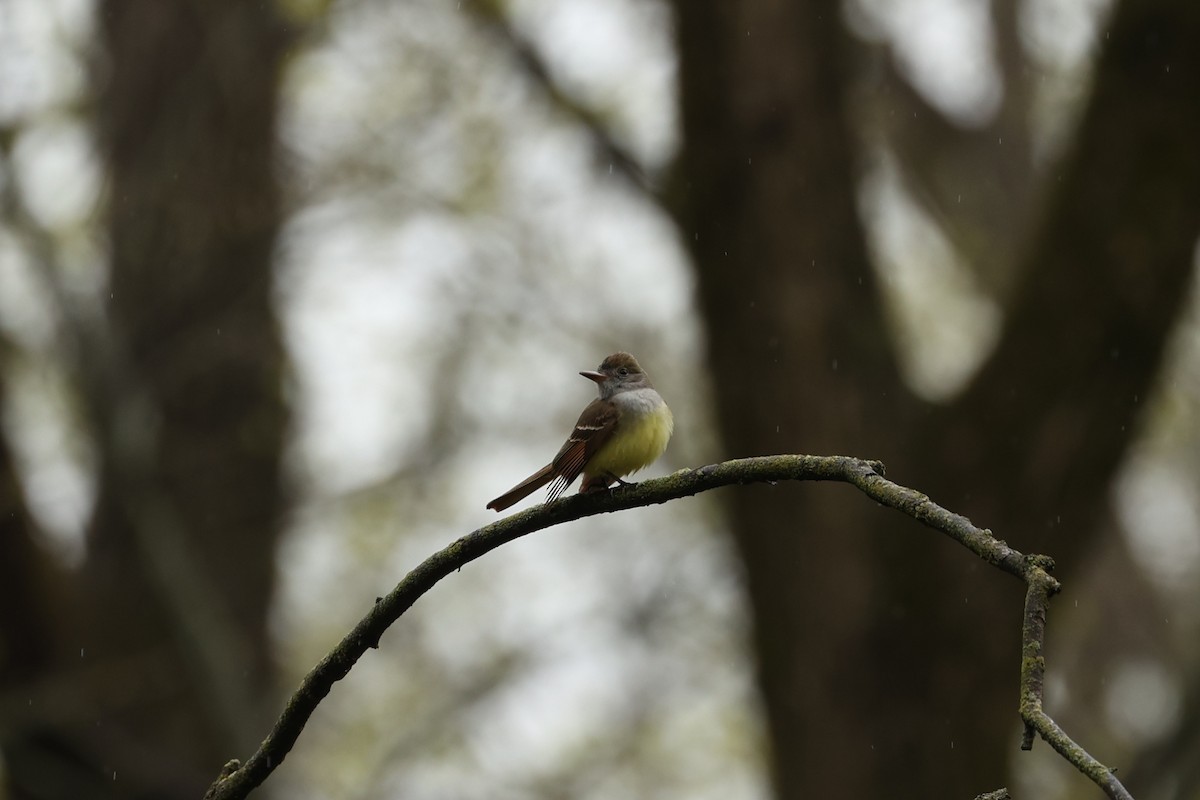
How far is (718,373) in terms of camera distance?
7906 mm

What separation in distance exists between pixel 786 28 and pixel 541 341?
5548 millimetres

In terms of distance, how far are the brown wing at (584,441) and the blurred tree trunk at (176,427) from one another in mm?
5768

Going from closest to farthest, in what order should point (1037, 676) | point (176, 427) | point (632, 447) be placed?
point (1037, 676)
point (632, 447)
point (176, 427)

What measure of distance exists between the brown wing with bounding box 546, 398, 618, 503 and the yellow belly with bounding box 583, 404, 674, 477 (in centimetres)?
3

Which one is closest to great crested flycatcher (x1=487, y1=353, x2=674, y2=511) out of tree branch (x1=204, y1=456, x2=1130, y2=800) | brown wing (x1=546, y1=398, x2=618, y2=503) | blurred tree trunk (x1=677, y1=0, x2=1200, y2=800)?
brown wing (x1=546, y1=398, x2=618, y2=503)

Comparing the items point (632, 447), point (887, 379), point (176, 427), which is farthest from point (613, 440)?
point (176, 427)

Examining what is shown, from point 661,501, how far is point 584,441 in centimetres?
157

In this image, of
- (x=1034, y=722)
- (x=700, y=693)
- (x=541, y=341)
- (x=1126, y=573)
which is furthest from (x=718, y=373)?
(x=1126, y=573)

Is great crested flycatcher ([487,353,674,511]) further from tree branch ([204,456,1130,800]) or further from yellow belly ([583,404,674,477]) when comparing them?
tree branch ([204,456,1130,800])

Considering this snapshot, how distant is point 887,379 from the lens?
763 centimetres

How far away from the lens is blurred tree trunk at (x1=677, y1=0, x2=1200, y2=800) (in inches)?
263

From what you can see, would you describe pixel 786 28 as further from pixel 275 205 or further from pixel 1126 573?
pixel 1126 573

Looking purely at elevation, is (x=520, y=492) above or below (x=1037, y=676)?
above

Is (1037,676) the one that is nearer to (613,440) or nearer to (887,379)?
(613,440)
